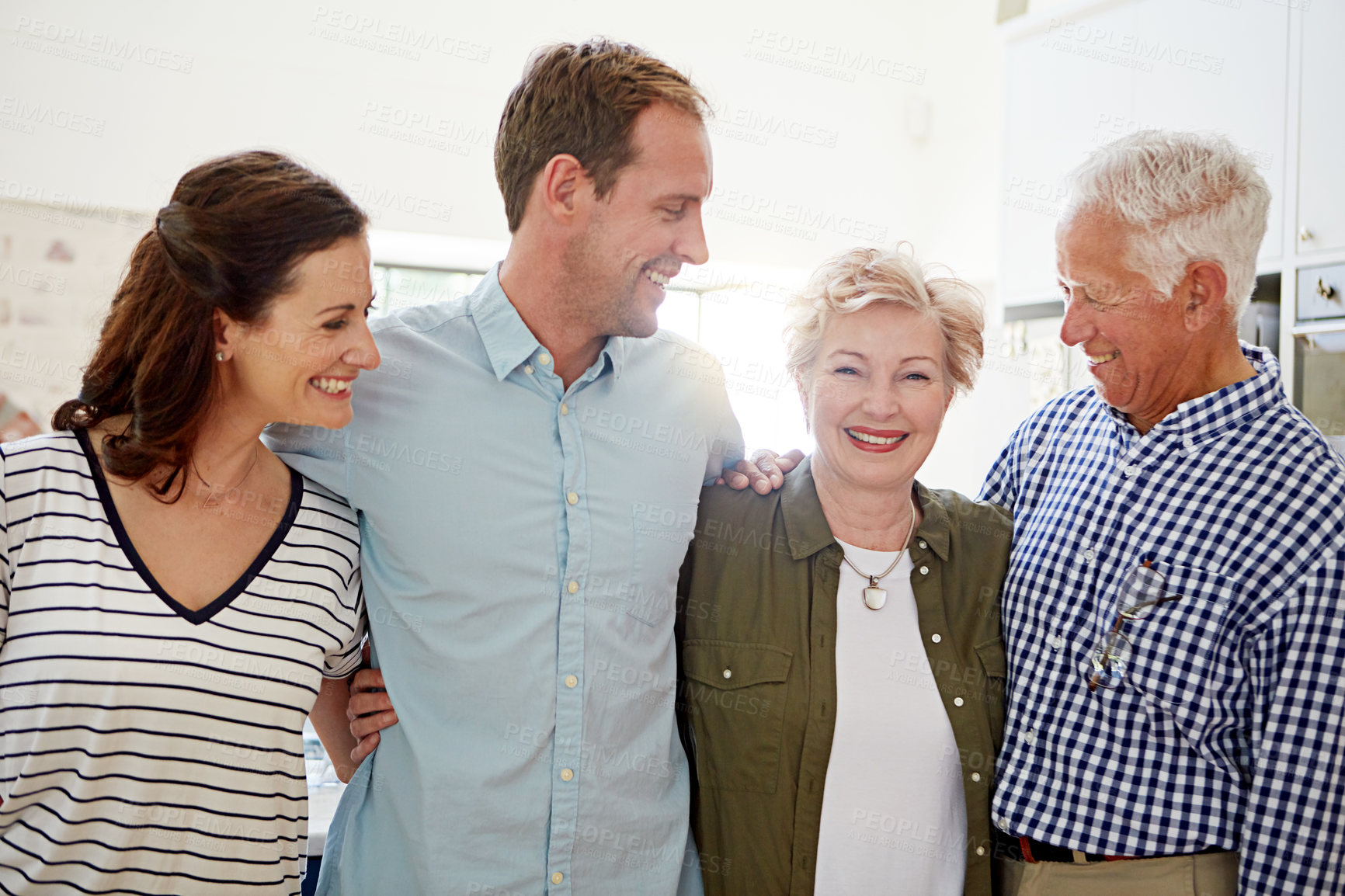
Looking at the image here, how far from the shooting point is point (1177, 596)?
1364mm

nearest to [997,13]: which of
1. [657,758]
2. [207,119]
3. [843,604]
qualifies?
[207,119]

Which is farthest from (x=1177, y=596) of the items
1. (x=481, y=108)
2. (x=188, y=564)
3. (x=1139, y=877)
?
(x=481, y=108)

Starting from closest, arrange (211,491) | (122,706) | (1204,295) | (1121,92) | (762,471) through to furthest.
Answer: (122,706), (211,491), (1204,295), (762,471), (1121,92)

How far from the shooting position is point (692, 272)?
4.61 metres

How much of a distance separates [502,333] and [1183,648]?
100cm

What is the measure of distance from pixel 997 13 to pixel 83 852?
4.14m

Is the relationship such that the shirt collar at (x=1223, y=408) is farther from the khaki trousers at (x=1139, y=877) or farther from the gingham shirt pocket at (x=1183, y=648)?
the khaki trousers at (x=1139, y=877)

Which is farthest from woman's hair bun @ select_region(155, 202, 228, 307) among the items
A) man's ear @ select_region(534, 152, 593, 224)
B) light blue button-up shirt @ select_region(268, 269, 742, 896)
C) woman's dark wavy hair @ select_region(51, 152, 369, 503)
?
man's ear @ select_region(534, 152, 593, 224)

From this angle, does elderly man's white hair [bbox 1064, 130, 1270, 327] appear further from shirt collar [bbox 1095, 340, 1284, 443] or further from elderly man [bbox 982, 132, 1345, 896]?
shirt collar [bbox 1095, 340, 1284, 443]

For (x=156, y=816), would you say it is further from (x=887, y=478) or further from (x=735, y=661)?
(x=887, y=478)

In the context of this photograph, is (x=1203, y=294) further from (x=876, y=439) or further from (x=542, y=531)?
(x=542, y=531)

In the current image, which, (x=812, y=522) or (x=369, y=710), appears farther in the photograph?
(x=812, y=522)

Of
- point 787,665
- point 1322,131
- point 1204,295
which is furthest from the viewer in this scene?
point 1322,131

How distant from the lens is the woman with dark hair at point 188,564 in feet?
3.82
